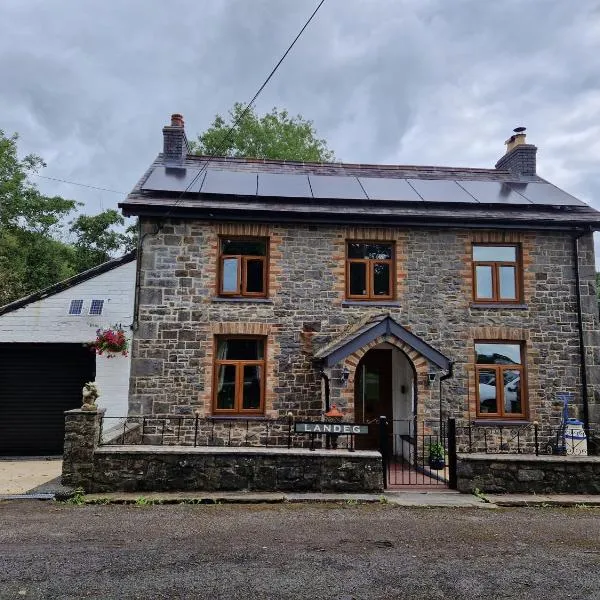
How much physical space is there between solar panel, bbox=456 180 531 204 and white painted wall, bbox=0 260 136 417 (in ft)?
30.3

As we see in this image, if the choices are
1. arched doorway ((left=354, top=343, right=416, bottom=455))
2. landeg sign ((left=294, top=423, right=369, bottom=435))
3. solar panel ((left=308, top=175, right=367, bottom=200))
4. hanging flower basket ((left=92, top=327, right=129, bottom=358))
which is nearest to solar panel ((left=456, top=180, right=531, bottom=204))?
solar panel ((left=308, top=175, right=367, bottom=200))

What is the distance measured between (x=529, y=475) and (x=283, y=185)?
28.9ft

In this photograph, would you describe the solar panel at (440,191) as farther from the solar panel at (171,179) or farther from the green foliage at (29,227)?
the green foliage at (29,227)

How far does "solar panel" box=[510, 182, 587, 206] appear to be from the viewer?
13045mm

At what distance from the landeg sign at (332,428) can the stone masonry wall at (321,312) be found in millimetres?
2672

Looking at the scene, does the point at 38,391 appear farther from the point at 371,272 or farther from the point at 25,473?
the point at 371,272

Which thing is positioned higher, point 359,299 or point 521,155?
point 521,155

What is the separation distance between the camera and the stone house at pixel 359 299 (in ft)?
38.6

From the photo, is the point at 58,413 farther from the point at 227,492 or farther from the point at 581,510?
the point at 581,510

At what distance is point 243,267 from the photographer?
1237cm

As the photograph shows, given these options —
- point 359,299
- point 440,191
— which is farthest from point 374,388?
point 440,191

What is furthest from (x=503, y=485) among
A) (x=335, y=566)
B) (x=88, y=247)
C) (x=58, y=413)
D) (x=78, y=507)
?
Answer: (x=88, y=247)

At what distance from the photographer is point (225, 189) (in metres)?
12.6

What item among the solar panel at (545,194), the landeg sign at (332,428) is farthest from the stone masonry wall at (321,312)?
the landeg sign at (332,428)
